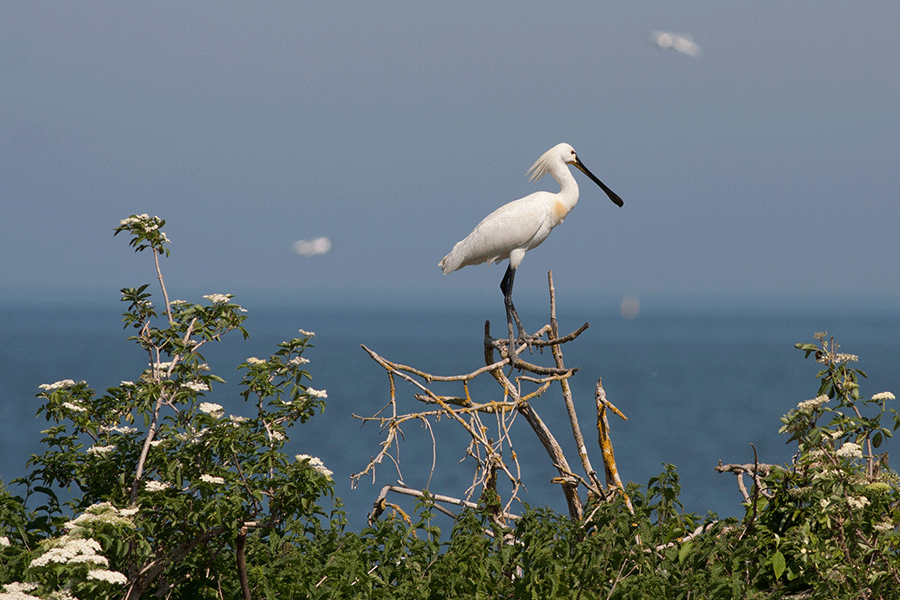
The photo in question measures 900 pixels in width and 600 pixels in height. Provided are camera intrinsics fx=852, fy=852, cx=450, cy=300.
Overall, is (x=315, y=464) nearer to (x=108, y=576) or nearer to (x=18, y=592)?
(x=108, y=576)

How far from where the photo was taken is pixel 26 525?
556cm

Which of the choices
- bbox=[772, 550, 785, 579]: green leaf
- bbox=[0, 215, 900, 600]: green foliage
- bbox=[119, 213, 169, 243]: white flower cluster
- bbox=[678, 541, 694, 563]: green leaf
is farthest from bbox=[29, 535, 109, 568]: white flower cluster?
bbox=[772, 550, 785, 579]: green leaf

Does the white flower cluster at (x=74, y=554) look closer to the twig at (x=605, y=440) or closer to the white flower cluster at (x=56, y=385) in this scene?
the white flower cluster at (x=56, y=385)

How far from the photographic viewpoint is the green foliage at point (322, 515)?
4934mm

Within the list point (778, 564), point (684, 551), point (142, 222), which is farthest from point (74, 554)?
point (778, 564)

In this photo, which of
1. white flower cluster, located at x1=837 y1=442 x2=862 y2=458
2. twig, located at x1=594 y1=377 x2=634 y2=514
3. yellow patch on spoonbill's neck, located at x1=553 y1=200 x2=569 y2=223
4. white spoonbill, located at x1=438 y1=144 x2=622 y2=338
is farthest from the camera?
yellow patch on spoonbill's neck, located at x1=553 y1=200 x2=569 y2=223

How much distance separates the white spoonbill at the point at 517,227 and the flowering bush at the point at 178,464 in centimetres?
397

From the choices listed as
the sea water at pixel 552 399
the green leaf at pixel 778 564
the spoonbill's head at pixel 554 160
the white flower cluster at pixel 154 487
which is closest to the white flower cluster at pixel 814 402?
the green leaf at pixel 778 564

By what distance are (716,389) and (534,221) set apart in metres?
94.2

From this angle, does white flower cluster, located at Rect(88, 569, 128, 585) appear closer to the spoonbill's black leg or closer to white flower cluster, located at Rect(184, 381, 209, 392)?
white flower cluster, located at Rect(184, 381, 209, 392)

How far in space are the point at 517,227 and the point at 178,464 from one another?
4.99 metres

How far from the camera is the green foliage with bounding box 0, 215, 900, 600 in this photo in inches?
194

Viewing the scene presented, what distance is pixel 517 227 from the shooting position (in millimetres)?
9094

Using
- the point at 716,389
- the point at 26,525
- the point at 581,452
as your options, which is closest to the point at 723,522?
the point at 581,452
